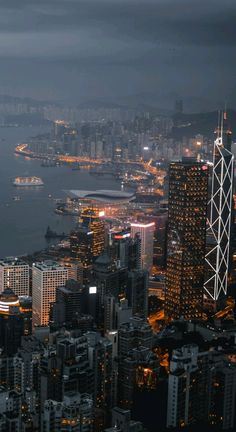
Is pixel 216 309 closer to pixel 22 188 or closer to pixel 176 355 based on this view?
pixel 176 355

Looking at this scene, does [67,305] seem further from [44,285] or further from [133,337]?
[133,337]

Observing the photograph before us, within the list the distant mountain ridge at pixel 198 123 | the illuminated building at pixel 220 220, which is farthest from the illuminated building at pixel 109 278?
the distant mountain ridge at pixel 198 123

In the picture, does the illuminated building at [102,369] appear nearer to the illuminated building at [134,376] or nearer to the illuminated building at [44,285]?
the illuminated building at [134,376]

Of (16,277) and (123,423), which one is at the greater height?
(16,277)

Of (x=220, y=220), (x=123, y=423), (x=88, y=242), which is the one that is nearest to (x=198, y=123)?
(x=220, y=220)

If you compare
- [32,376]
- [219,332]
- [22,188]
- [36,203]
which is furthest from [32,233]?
[32,376]

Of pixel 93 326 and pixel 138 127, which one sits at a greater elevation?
pixel 138 127

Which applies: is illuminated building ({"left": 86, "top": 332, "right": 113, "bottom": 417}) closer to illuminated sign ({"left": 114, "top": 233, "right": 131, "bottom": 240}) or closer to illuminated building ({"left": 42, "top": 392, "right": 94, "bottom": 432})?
illuminated building ({"left": 42, "top": 392, "right": 94, "bottom": 432})
